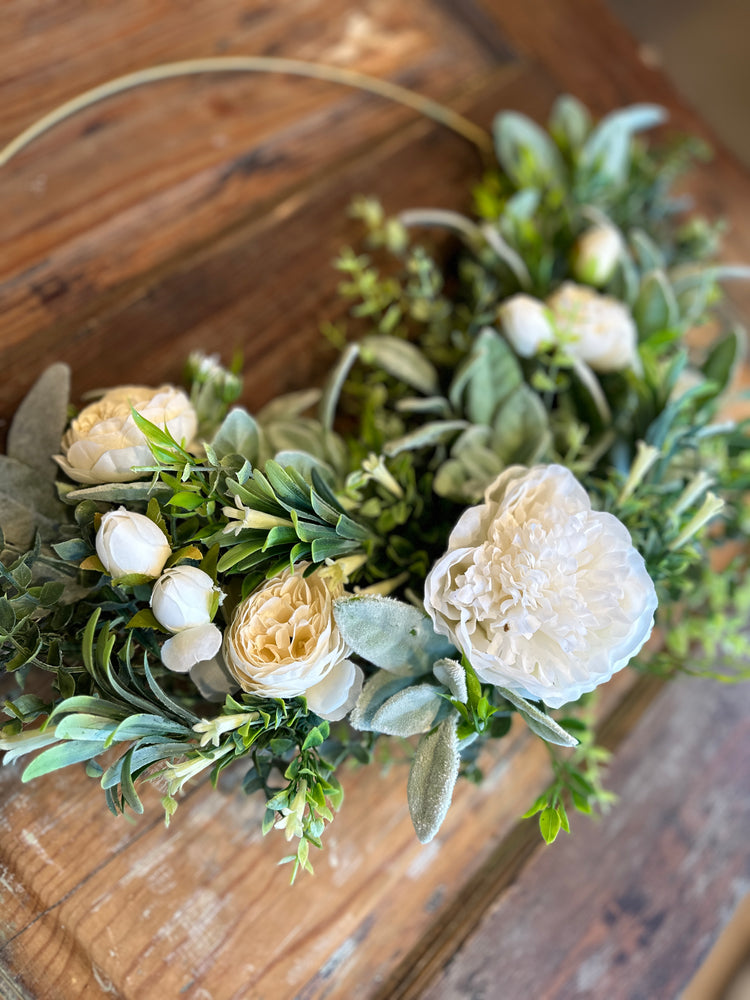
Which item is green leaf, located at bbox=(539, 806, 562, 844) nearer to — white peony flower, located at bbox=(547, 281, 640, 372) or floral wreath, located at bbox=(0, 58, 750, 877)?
floral wreath, located at bbox=(0, 58, 750, 877)

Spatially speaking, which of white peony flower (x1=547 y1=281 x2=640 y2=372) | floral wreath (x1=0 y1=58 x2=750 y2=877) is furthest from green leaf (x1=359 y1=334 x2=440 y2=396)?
white peony flower (x1=547 y1=281 x2=640 y2=372)

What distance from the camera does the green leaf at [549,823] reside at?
471 mm

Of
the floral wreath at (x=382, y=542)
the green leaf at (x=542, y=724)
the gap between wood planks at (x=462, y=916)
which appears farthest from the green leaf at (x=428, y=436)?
the gap between wood planks at (x=462, y=916)

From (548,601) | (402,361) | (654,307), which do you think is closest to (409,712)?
(548,601)

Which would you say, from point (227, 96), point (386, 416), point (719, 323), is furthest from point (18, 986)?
point (719, 323)

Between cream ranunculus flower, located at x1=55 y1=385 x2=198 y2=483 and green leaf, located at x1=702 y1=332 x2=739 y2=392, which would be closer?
cream ranunculus flower, located at x1=55 y1=385 x2=198 y2=483

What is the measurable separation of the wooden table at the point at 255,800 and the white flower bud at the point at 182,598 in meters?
0.22

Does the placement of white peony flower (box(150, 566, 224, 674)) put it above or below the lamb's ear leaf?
below

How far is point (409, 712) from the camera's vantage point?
506mm

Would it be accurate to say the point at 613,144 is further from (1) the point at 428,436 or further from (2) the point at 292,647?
(2) the point at 292,647

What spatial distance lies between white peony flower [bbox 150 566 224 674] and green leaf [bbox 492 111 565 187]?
0.66 metres

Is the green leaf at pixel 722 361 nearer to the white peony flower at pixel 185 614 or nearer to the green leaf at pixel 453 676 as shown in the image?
the green leaf at pixel 453 676

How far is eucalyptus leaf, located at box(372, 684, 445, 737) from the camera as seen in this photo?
1.62 feet

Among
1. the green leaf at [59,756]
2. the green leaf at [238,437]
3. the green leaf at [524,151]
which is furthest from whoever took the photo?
the green leaf at [524,151]
